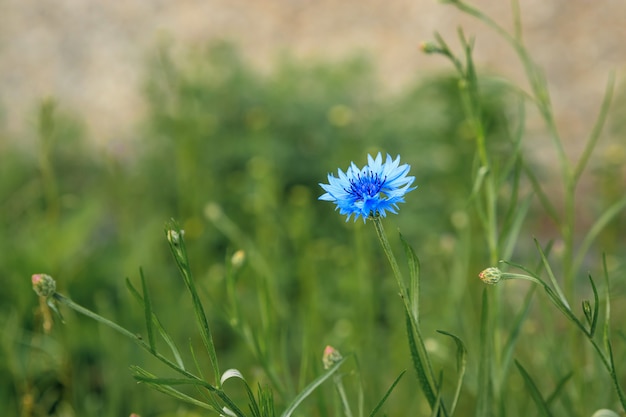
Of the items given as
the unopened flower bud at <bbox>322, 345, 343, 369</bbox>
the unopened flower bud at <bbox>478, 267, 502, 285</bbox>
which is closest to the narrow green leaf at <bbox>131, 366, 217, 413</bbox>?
the unopened flower bud at <bbox>322, 345, 343, 369</bbox>

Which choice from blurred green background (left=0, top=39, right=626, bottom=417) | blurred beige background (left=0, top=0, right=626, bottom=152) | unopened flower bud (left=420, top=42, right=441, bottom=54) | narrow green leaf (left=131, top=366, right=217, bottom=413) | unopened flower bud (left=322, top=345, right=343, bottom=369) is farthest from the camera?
blurred beige background (left=0, top=0, right=626, bottom=152)

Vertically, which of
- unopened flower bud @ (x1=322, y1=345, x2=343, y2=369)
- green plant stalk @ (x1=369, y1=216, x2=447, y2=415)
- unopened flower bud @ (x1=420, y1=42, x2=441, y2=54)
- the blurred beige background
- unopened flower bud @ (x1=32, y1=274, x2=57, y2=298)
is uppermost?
the blurred beige background

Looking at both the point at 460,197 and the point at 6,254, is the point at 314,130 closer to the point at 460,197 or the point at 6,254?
the point at 460,197

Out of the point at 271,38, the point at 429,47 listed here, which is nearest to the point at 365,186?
the point at 429,47

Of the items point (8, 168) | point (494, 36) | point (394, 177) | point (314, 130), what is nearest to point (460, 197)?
point (314, 130)

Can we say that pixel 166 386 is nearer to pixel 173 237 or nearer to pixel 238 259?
pixel 173 237

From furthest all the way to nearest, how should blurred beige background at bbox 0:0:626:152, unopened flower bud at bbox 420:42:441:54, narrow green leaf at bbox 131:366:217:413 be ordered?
blurred beige background at bbox 0:0:626:152 → unopened flower bud at bbox 420:42:441:54 → narrow green leaf at bbox 131:366:217:413

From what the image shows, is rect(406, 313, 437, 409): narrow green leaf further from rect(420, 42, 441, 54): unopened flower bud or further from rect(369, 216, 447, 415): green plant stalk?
rect(420, 42, 441, 54): unopened flower bud
